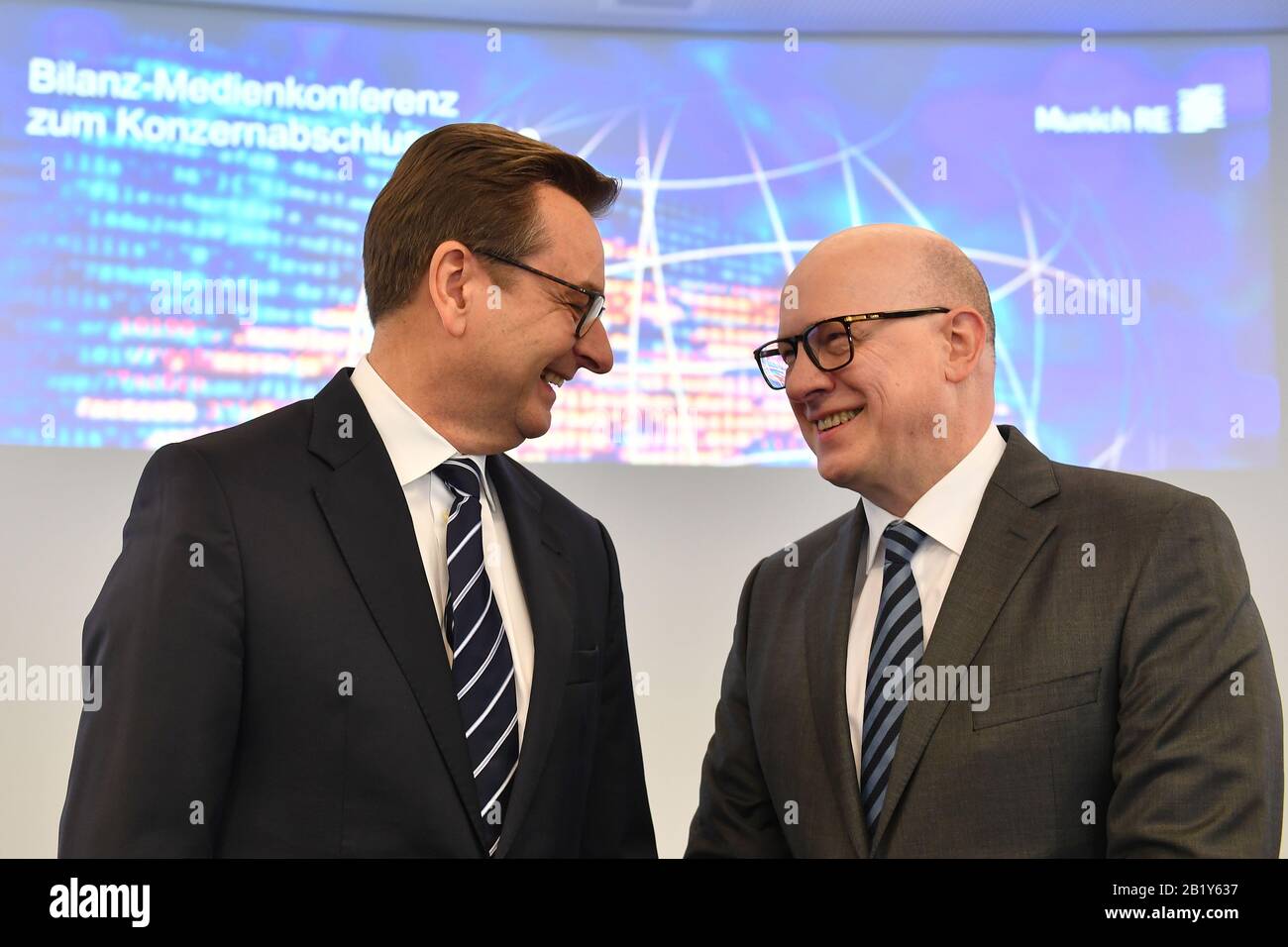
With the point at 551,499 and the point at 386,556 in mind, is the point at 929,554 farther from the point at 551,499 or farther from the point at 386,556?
the point at 386,556

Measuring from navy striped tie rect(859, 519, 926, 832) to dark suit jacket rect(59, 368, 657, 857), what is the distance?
20.0 inches

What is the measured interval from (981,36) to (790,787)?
12.3 ft

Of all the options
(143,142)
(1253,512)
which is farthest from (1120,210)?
(143,142)

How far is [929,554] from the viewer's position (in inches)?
86.9

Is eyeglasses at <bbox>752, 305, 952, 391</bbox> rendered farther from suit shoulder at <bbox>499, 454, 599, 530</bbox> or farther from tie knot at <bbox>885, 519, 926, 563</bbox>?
suit shoulder at <bbox>499, 454, 599, 530</bbox>

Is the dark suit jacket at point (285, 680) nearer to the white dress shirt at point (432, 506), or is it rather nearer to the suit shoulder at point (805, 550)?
the white dress shirt at point (432, 506)

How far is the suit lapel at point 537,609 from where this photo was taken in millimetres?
1858

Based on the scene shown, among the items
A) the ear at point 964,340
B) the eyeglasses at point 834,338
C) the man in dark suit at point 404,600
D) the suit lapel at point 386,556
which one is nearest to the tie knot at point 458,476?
the man in dark suit at point 404,600

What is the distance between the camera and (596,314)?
7.23 ft

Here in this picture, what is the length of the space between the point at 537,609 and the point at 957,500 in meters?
0.79

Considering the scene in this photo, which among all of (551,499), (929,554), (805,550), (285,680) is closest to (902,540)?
(929,554)

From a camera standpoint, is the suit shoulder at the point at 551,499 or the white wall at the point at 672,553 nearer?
the suit shoulder at the point at 551,499
